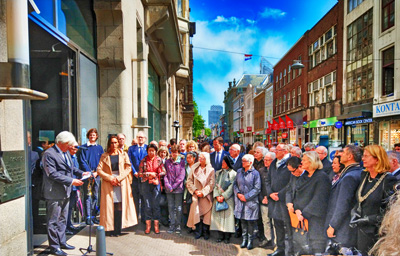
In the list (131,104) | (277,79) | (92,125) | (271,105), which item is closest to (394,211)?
(92,125)

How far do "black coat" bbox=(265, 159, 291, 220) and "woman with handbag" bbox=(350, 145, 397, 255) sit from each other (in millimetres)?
1274

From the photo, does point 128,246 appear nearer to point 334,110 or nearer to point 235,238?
point 235,238

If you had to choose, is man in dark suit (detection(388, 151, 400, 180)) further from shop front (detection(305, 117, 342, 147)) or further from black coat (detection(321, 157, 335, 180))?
shop front (detection(305, 117, 342, 147))

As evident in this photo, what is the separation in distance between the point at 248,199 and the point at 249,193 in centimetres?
12

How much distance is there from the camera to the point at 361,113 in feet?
57.8

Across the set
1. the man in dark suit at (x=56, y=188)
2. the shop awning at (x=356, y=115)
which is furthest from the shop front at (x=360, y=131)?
the man in dark suit at (x=56, y=188)

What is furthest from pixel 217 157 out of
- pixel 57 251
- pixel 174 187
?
pixel 57 251

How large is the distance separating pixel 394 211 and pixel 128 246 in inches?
186

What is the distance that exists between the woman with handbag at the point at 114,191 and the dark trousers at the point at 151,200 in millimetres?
401

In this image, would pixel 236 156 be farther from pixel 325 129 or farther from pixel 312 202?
pixel 325 129

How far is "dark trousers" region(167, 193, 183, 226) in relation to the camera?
Answer: 594cm

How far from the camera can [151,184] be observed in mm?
6008

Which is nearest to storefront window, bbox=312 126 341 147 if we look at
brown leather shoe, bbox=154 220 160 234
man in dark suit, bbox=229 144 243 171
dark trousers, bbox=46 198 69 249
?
man in dark suit, bbox=229 144 243 171

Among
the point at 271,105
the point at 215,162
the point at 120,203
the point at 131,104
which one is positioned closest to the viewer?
the point at 120,203
